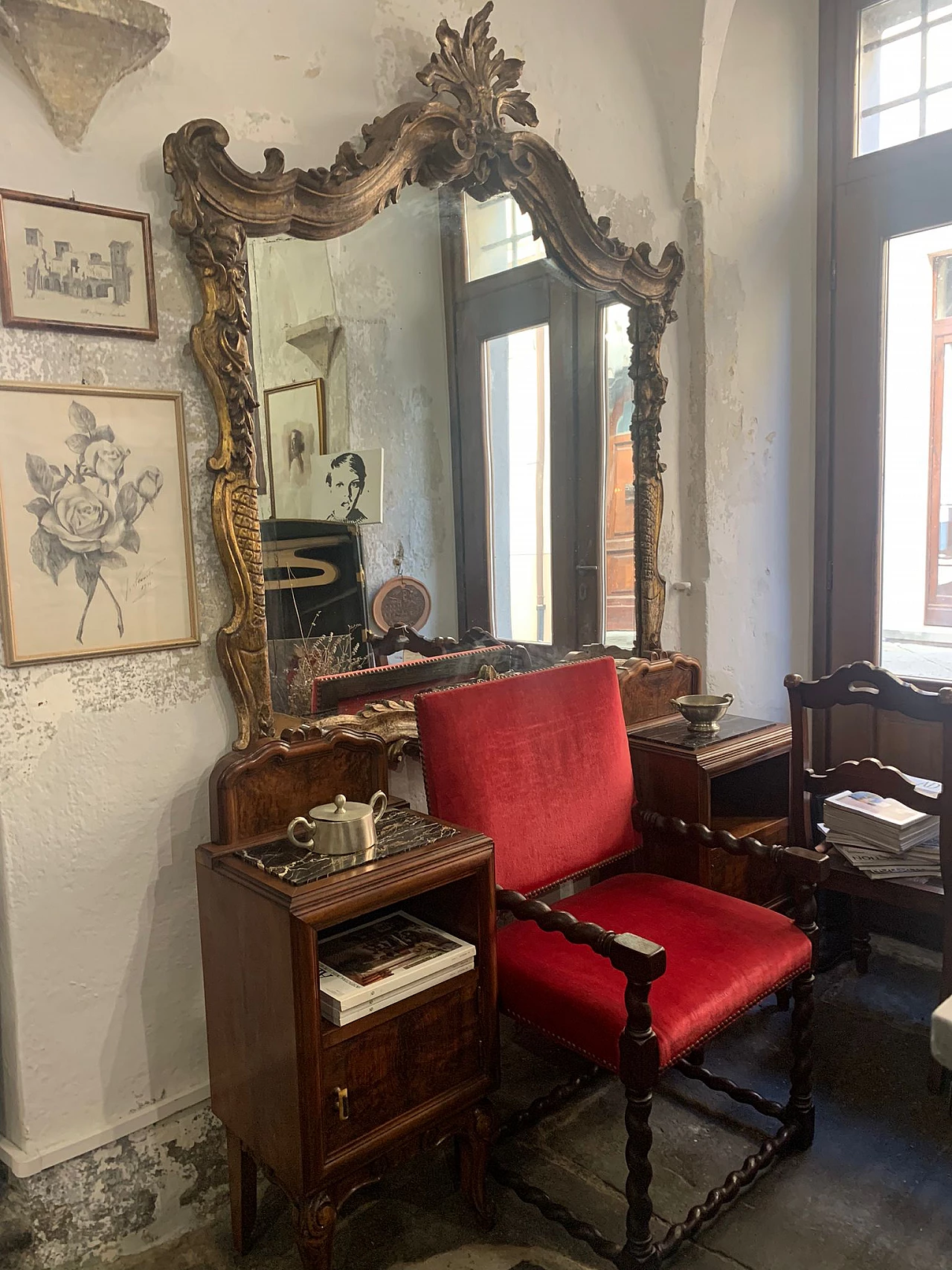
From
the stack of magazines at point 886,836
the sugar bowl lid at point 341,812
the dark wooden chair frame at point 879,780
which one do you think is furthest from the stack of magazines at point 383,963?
the stack of magazines at point 886,836

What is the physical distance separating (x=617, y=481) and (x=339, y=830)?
61.4 inches

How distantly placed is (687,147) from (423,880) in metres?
2.41

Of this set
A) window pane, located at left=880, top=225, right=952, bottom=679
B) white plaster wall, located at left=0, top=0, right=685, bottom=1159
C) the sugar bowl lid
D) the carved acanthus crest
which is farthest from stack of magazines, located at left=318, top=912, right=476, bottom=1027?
window pane, located at left=880, top=225, right=952, bottom=679

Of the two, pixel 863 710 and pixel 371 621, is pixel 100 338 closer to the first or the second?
pixel 371 621

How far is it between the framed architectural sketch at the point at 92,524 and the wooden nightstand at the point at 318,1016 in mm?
378

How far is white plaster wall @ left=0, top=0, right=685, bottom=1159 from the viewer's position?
5.77ft

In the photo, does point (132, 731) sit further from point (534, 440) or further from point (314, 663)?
point (534, 440)

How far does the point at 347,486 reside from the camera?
215cm

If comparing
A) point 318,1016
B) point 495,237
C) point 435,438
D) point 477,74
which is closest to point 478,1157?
point 318,1016

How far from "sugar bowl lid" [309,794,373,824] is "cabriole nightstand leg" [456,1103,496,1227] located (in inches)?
26.8

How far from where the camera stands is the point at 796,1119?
216cm

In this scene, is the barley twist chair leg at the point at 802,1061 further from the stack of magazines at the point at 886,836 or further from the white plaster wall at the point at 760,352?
the white plaster wall at the point at 760,352

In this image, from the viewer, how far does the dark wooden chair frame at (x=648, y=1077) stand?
1.71m

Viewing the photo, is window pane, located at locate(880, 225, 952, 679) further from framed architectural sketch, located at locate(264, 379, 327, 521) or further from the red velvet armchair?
framed architectural sketch, located at locate(264, 379, 327, 521)
